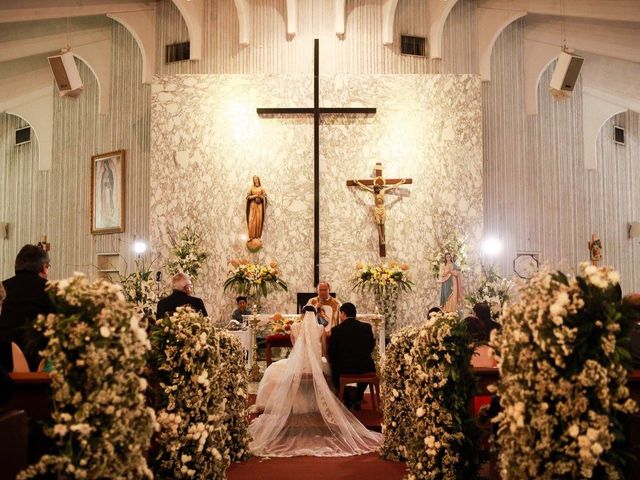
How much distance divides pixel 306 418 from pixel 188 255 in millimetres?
5745

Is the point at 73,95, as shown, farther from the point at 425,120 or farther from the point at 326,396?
the point at 326,396

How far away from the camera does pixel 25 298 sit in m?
5.23

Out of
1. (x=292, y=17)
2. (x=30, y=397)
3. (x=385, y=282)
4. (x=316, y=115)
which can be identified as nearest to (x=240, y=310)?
(x=385, y=282)

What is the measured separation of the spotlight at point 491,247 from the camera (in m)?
13.9

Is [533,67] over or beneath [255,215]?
over

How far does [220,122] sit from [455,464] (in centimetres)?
941

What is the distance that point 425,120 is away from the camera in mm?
13164

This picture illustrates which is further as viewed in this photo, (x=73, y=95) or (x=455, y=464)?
(x=73, y=95)

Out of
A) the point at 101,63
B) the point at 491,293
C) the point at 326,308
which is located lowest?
the point at 326,308

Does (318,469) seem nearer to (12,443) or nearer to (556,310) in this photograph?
(12,443)

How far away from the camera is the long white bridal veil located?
23.1 feet

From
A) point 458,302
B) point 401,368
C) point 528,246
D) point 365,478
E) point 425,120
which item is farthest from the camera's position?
point 528,246

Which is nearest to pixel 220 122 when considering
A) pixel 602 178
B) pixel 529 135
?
pixel 529 135

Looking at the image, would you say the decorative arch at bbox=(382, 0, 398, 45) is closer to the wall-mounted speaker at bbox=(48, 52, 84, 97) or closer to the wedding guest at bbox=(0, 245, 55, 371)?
the wall-mounted speaker at bbox=(48, 52, 84, 97)
